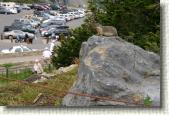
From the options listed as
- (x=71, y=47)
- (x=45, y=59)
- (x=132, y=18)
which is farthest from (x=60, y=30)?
(x=132, y=18)

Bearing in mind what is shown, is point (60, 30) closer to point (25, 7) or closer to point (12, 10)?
point (25, 7)

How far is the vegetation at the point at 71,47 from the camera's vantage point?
1164 cm

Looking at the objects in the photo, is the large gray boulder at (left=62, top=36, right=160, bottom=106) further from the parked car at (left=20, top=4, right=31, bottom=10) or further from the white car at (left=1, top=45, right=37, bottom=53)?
the white car at (left=1, top=45, right=37, bottom=53)

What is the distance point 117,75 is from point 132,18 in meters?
5.04

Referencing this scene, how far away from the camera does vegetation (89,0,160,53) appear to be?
977 centimetres

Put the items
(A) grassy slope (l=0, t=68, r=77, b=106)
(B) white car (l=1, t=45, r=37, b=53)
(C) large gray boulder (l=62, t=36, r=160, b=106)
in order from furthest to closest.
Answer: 1. (B) white car (l=1, t=45, r=37, b=53)
2. (A) grassy slope (l=0, t=68, r=77, b=106)
3. (C) large gray boulder (l=62, t=36, r=160, b=106)

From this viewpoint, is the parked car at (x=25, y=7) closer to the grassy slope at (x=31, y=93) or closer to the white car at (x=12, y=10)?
the white car at (x=12, y=10)

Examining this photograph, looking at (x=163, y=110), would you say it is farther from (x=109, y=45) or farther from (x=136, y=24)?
(x=136, y=24)

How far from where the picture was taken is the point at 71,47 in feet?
40.4

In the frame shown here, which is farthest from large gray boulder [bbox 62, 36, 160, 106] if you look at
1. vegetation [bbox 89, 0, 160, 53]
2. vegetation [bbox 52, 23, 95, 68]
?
vegetation [bbox 52, 23, 95, 68]

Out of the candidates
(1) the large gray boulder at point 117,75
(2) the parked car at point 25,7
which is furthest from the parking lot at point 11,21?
(1) the large gray boulder at point 117,75

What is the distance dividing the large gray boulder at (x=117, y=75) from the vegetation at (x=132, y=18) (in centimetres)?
283

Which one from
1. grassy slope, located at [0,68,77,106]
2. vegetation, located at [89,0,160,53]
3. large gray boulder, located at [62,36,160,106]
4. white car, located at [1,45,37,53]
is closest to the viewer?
large gray boulder, located at [62,36,160,106]

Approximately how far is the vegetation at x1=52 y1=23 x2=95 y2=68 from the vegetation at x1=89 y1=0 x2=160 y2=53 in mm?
385
